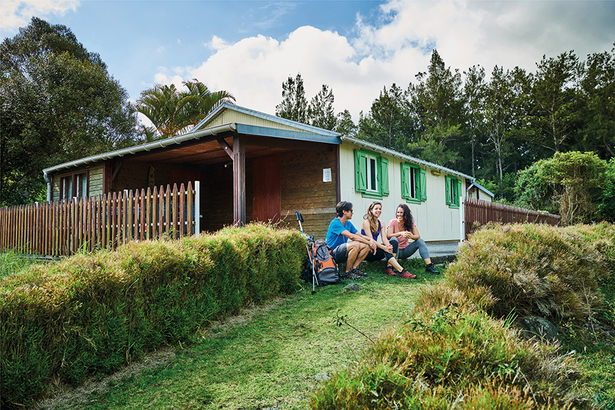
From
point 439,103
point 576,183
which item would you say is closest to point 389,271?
point 576,183

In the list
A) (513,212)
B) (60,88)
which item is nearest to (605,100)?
(513,212)

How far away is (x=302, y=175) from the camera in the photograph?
34.2 feet

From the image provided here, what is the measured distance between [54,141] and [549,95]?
1382 inches

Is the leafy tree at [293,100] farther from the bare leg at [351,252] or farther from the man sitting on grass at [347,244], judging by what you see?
the bare leg at [351,252]

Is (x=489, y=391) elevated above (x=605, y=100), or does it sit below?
below

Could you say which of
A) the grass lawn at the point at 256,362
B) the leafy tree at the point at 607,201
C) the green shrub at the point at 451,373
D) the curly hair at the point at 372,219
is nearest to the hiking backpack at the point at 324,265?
the curly hair at the point at 372,219

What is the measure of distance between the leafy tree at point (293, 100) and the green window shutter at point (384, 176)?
24.4 metres

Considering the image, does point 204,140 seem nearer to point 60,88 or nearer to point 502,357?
point 502,357

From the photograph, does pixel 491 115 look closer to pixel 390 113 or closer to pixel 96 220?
pixel 390 113

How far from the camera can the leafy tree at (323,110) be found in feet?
116

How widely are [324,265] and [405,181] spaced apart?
763 centimetres

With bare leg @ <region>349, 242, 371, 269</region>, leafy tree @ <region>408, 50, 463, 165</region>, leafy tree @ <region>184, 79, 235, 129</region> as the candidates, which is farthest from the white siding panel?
leafy tree @ <region>408, 50, 463, 165</region>

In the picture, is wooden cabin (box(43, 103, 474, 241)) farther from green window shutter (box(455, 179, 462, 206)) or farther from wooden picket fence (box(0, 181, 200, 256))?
green window shutter (box(455, 179, 462, 206))

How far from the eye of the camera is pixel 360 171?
34.3ft
